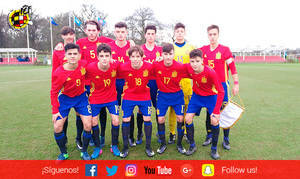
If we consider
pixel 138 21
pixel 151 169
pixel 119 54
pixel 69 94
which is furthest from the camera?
pixel 138 21

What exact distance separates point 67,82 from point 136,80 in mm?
1153

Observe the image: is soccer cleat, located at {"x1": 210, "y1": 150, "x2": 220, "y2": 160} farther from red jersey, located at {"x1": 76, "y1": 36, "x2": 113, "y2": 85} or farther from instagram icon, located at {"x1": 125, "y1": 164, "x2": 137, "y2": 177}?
red jersey, located at {"x1": 76, "y1": 36, "x2": 113, "y2": 85}

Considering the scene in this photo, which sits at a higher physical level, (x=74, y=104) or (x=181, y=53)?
(x=181, y=53)

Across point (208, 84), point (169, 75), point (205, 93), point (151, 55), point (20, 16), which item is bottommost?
point (205, 93)

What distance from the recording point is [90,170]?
10.0 feet

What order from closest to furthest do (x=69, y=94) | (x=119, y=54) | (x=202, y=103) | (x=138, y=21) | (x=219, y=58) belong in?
(x=69, y=94)
(x=202, y=103)
(x=219, y=58)
(x=119, y=54)
(x=138, y=21)

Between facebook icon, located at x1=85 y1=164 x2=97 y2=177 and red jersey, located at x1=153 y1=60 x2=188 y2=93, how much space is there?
5.77 feet

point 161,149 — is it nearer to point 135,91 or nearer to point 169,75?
point 135,91

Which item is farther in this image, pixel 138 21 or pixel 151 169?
pixel 138 21

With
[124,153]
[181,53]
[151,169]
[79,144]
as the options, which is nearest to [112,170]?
[124,153]

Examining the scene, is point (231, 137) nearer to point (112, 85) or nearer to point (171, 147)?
point (171, 147)

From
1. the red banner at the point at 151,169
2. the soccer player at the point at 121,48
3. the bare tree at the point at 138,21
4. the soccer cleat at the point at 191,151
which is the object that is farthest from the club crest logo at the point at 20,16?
the soccer cleat at the point at 191,151

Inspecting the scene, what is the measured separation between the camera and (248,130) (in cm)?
464

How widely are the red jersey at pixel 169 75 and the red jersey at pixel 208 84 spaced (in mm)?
160
